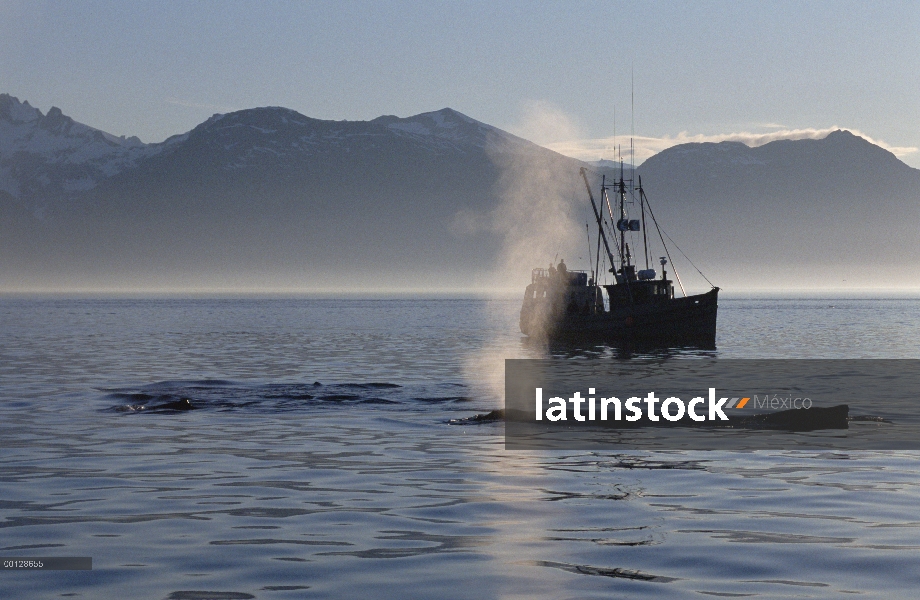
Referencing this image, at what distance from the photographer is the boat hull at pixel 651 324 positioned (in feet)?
311

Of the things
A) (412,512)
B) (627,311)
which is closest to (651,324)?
(627,311)

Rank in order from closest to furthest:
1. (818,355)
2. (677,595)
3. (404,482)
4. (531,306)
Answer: (677,595), (404,482), (818,355), (531,306)

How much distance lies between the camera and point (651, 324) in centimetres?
9550

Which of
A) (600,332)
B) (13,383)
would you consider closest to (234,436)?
(13,383)

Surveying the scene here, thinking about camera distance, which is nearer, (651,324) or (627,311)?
(627,311)

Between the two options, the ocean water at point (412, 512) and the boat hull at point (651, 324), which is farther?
the boat hull at point (651, 324)

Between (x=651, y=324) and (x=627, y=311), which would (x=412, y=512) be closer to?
(x=627, y=311)

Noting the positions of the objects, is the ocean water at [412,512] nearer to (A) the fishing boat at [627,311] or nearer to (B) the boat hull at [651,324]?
(B) the boat hull at [651,324]

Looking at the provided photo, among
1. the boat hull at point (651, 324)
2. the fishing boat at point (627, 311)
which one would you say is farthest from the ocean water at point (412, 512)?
the fishing boat at point (627, 311)

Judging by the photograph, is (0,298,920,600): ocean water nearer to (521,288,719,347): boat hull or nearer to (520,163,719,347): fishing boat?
(521,288,719,347): boat hull

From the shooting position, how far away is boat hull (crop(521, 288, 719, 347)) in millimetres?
94938

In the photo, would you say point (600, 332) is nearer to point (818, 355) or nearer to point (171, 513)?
point (818, 355)

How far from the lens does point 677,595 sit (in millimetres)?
13562

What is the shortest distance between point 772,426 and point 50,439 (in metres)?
17.9
